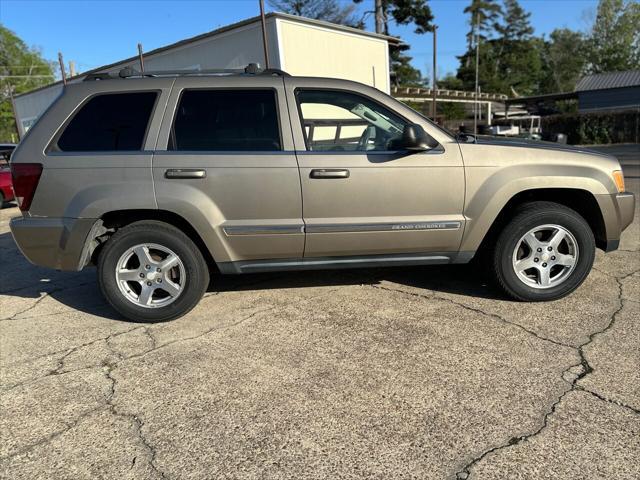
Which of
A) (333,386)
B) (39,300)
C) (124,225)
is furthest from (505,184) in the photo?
(39,300)

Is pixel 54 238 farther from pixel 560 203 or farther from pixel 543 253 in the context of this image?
pixel 560 203

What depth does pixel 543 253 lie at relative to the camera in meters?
3.82

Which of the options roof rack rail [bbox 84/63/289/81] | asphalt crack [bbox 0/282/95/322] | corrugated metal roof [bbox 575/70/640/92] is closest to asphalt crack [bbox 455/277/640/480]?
roof rack rail [bbox 84/63/289/81]

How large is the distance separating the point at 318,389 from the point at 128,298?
1857 millimetres

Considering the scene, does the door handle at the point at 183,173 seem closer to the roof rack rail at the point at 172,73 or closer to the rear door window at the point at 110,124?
the rear door window at the point at 110,124

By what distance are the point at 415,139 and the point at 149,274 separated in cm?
233

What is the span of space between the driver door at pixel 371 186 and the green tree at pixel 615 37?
71185 mm

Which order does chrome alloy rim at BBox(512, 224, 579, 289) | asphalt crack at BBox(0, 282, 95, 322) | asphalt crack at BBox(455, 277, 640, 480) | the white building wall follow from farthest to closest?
the white building wall < asphalt crack at BBox(0, 282, 95, 322) < chrome alloy rim at BBox(512, 224, 579, 289) < asphalt crack at BBox(455, 277, 640, 480)

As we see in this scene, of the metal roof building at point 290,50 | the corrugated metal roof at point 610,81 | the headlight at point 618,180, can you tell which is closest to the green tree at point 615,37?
the corrugated metal roof at point 610,81

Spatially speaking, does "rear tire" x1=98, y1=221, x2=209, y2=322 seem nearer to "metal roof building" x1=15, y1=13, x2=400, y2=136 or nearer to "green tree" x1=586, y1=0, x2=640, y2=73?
"metal roof building" x1=15, y1=13, x2=400, y2=136

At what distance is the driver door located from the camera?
141 inches

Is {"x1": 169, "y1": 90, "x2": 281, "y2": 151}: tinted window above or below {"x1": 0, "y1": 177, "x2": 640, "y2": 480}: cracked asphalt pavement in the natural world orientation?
above

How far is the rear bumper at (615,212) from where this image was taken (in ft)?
12.5

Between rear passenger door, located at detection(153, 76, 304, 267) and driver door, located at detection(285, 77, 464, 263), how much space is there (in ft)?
0.46
